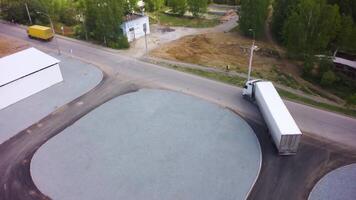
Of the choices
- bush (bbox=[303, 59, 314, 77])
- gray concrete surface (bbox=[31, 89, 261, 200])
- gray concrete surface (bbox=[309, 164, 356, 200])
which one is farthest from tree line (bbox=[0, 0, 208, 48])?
gray concrete surface (bbox=[309, 164, 356, 200])

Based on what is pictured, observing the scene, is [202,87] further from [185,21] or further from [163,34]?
[185,21]

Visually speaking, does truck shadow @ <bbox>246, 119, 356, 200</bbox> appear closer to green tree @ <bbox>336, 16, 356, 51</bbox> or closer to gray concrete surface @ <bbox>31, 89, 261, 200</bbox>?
gray concrete surface @ <bbox>31, 89, 261, 200</bbox>

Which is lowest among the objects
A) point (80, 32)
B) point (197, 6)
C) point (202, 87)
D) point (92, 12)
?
point (202, 87)

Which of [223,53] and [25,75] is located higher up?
[25,75]

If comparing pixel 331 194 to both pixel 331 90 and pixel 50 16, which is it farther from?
pixel 50 16

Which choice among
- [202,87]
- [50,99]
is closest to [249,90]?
[202,87]

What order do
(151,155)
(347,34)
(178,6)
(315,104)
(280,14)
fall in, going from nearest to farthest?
(151,155), (315,104), (347,34), (280,14), (178,6)
